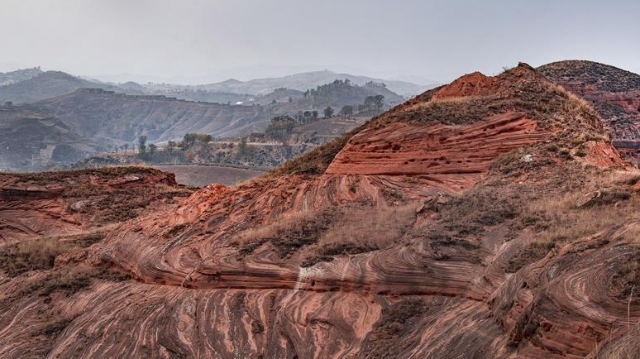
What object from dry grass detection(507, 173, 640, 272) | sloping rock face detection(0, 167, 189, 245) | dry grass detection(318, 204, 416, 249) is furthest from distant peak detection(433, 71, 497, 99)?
sloping rock face detection(0, 167, 189, 245)

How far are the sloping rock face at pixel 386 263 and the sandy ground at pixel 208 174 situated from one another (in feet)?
292

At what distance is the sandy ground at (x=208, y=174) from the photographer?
10850 cm

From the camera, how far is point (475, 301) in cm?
939

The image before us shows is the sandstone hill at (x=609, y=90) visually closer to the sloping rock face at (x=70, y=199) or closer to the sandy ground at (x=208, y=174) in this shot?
the sandy ground at (x=208, y=174)

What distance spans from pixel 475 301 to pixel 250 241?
6.73 meters

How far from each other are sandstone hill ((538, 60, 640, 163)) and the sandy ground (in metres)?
59.7

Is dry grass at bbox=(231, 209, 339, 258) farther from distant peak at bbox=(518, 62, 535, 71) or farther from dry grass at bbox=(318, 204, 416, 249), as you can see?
distant peak at bbox=(518, 62, 535, 71)

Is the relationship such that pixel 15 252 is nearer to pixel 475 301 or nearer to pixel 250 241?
pixel 250 241

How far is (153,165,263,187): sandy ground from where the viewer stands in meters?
108

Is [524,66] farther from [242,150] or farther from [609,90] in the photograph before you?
[242,150]

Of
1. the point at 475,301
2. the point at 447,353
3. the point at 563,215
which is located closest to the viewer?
the point at 447,353

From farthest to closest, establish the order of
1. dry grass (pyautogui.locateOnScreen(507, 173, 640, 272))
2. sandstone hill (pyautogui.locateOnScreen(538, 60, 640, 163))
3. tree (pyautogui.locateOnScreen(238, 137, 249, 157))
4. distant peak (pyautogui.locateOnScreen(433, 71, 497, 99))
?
tree (pyautogui.locateOnScreen(238, 137, 249, 157)) < sandstone hill (pyautogui.locateOnScreen(538, 60, 640, 163)) < distant peak (pyautogui.locateOnScreen(433, 71, 497, 99)) < dry grass (pyautogui.locateOnScreen(507, 173, 640, 272))

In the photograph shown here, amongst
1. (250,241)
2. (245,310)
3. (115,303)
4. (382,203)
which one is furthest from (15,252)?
(382,203)

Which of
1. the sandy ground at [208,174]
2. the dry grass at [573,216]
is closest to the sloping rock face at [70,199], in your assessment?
the dry grass at [573,216]
